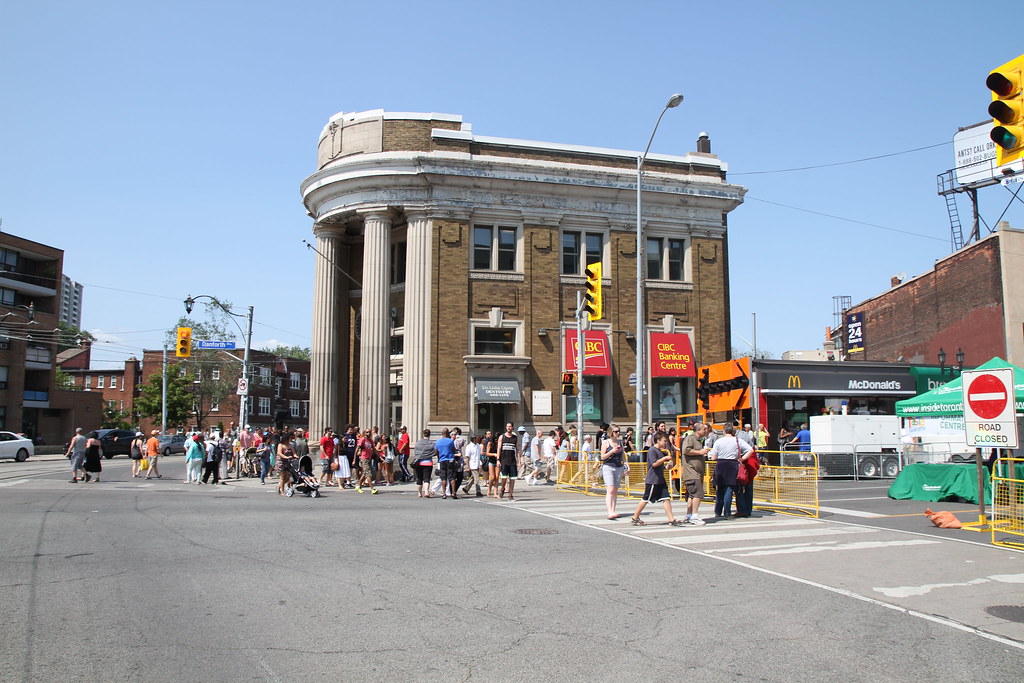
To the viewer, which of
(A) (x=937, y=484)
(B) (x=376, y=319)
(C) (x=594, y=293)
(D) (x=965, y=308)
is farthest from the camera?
(D) (x=965, y=308)

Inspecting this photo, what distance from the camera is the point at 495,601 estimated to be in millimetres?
7559

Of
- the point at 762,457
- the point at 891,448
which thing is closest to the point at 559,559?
the point at 762,457

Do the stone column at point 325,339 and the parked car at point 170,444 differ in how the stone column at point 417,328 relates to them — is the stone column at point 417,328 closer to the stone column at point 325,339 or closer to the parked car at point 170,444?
the stone column at point 325,339

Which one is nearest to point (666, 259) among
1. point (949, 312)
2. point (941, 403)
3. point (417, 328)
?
point (417, 328)

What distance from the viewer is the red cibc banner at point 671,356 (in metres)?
32.6

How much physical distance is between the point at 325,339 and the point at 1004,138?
28.6 metres

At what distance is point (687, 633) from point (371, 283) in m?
26.2

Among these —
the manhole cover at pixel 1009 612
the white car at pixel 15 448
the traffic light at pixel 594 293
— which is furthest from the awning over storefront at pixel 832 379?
the white car at pixel 15 448

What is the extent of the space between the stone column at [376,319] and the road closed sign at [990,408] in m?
21.7

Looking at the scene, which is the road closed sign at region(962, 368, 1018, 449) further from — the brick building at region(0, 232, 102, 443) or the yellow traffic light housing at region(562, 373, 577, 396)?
the brick building at region(0, 232, 102, 443)

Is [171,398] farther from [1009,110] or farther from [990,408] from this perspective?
[1009,110]

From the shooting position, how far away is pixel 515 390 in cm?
3081

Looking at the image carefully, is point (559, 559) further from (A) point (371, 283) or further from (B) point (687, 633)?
(A) point (371, 283)

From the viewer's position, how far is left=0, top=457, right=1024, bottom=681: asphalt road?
5715 millimetres
